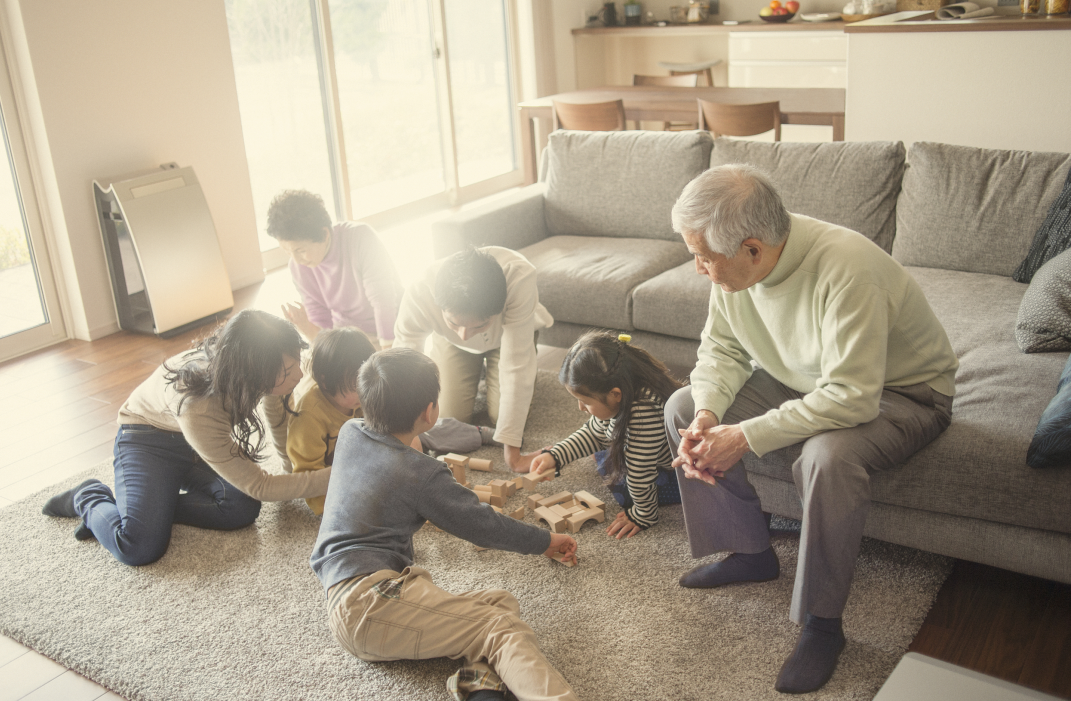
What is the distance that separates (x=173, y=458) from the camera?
7.95ft

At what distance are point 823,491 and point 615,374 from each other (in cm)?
62

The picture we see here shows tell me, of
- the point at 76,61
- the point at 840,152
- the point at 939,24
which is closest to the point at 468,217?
the point at 840,152

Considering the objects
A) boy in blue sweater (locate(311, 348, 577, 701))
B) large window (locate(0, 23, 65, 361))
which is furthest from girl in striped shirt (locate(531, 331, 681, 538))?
large window (locate(0, 23, 65, 361))

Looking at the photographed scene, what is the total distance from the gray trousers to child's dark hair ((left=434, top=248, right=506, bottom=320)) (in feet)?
1.94

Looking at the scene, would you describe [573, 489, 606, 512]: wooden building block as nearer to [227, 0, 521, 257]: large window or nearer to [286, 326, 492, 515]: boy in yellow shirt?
[286, 326, 492, 515]: boy in yellow shirt

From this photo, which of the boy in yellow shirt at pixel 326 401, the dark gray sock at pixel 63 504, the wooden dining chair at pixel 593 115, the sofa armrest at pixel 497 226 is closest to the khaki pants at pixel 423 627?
the boy in yellow shirt at pixel 326 401

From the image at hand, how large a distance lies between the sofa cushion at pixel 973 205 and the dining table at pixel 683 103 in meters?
1.54

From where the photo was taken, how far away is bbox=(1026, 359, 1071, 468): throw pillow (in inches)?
67.8

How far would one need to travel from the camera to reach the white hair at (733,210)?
1775mm

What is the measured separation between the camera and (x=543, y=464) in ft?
7.88

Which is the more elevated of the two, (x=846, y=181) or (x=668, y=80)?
(x=668, y=80)

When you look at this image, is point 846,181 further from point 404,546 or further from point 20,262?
point 20,262

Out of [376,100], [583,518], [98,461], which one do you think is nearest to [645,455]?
[583,518]

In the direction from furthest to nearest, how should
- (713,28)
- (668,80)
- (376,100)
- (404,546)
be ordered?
(713,28) → (668,80) → (376,100) → (404,546)
